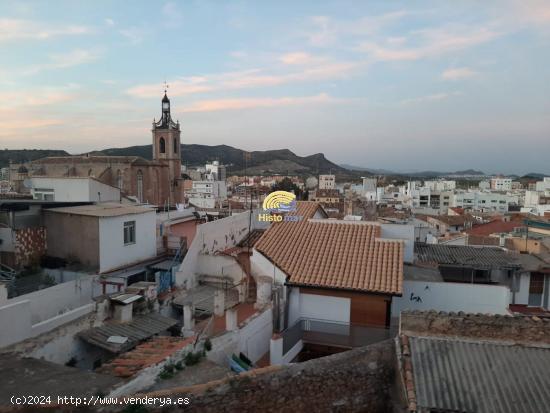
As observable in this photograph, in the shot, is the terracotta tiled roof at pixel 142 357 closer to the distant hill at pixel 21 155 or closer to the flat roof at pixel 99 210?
the flat roof at pixel 99 210

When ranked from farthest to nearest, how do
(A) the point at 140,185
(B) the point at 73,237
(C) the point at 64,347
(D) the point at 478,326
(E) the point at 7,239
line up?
1. (A) the point at 140,185
2. (B) the point at 73,237
3. (E) the point at 7,239
4. (D) the point at 478,326
5. (C) the point at 64,347

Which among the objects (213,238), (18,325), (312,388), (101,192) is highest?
(101,192)

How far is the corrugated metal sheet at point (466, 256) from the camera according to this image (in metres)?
13.7

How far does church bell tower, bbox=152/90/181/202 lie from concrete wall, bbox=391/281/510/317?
147 ft

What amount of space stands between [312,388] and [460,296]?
6.16 meters

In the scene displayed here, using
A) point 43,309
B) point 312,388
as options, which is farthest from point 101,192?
point 312,388

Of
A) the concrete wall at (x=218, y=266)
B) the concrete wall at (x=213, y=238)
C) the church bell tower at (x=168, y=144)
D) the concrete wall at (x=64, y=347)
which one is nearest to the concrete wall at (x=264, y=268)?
the concrete wall at (x=218, y=266)

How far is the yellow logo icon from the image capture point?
1612cm

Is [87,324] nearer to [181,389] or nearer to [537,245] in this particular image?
[181,389]

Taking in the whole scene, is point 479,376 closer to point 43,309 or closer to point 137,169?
point 43,309

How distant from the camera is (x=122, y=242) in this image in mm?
12094

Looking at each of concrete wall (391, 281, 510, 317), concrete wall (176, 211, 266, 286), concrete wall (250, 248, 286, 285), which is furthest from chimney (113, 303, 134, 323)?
concrete wall (391, 281, 510, 317)

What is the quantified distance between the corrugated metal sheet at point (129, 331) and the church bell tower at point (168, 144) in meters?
44.6

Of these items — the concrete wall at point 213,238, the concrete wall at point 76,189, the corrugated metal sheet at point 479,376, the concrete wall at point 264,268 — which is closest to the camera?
the corrugated metal sheet at point 479,376
